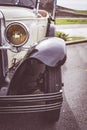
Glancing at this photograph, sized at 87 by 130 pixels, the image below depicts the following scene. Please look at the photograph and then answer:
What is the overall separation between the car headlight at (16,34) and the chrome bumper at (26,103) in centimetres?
66

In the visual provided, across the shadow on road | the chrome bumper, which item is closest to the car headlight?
the chrome bumper

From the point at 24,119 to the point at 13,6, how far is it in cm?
157

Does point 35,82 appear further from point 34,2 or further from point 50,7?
point 50,7

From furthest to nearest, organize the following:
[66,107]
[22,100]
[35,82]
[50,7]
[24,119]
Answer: [50,7]
[66,107]
[24,119]
[35,82]
[22,100]

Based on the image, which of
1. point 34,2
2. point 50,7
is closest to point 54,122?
point 34,2

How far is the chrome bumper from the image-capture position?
2889 mm

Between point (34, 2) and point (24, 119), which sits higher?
point (34, 2)

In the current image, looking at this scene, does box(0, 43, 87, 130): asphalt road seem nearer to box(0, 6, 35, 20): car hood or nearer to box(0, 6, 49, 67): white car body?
box(0, 6, 49, 67): white car body

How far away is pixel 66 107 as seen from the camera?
429 centimetres

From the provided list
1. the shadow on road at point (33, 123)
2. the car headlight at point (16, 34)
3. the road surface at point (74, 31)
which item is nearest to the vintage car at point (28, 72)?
the car headlight at point (16, 34)

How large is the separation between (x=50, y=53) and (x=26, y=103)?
1.86ft

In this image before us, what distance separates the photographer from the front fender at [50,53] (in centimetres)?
308

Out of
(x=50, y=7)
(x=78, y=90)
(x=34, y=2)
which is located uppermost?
(x=34, y=2)

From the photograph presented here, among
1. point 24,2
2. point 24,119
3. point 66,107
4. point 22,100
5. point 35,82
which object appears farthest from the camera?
point 24,2
